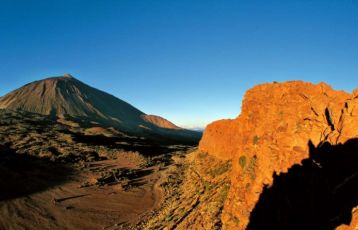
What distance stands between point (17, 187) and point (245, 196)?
29.8 metres

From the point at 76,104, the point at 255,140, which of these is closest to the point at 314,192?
the point at 255,140

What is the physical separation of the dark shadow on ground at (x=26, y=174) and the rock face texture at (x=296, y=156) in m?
26.6

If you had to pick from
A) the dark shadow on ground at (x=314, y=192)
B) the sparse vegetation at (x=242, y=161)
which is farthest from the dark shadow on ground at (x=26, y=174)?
the dark shadow on ground at (x=314, y=192)

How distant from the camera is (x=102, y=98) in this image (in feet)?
590

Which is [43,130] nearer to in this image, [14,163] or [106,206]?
[14,163]

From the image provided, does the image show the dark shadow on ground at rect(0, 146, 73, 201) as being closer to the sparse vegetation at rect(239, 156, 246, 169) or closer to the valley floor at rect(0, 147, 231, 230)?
the valley floor at rect(0, 147, 231, 230)

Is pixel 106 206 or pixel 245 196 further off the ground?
pixel 245 196

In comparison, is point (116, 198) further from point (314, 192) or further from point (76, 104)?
point (76, 104)

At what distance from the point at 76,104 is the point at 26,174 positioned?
11415 cm

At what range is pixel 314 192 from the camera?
9.62m

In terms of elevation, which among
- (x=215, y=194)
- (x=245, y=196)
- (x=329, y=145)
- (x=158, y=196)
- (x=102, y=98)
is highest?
(x=102, y=98)

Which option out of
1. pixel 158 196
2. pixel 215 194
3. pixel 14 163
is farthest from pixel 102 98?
pixel 215 194

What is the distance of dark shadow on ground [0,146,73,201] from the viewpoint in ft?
104

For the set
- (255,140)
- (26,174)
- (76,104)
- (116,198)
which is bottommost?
(26,174)
